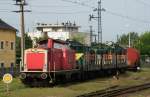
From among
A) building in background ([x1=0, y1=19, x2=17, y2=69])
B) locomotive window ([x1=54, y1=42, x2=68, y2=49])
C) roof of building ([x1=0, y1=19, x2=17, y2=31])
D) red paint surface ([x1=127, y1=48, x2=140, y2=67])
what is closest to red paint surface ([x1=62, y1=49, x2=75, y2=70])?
locomotive window ([x1=54, y1=42, x2=68, y2=49])

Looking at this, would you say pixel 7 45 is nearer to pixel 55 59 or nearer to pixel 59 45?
pixel 59 45

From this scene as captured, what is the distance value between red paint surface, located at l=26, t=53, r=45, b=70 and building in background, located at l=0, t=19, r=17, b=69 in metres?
36.4

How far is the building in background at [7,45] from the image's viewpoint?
2685 inches

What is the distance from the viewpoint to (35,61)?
103ft

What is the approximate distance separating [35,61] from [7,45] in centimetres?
3991

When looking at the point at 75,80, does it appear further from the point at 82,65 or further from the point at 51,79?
the point at 51,79

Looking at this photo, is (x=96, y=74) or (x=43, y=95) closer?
(x=43, y=95)

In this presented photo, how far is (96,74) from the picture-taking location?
45.9 meters

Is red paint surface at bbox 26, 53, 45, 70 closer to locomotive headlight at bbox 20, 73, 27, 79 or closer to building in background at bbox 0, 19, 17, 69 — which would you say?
locomotive headlight at bbox 20, 73, 27, 79

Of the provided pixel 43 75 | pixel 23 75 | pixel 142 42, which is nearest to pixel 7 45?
pixel 23 75

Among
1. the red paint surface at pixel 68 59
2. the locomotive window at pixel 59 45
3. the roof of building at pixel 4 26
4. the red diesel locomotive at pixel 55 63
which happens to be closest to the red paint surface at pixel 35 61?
the red diesel locomotive at pixel 55 63

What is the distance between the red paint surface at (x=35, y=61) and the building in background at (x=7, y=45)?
36375 millimetres

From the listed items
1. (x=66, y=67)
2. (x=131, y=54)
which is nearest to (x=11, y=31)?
(x=131, y=54)

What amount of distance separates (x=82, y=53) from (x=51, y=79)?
28.9 feet
